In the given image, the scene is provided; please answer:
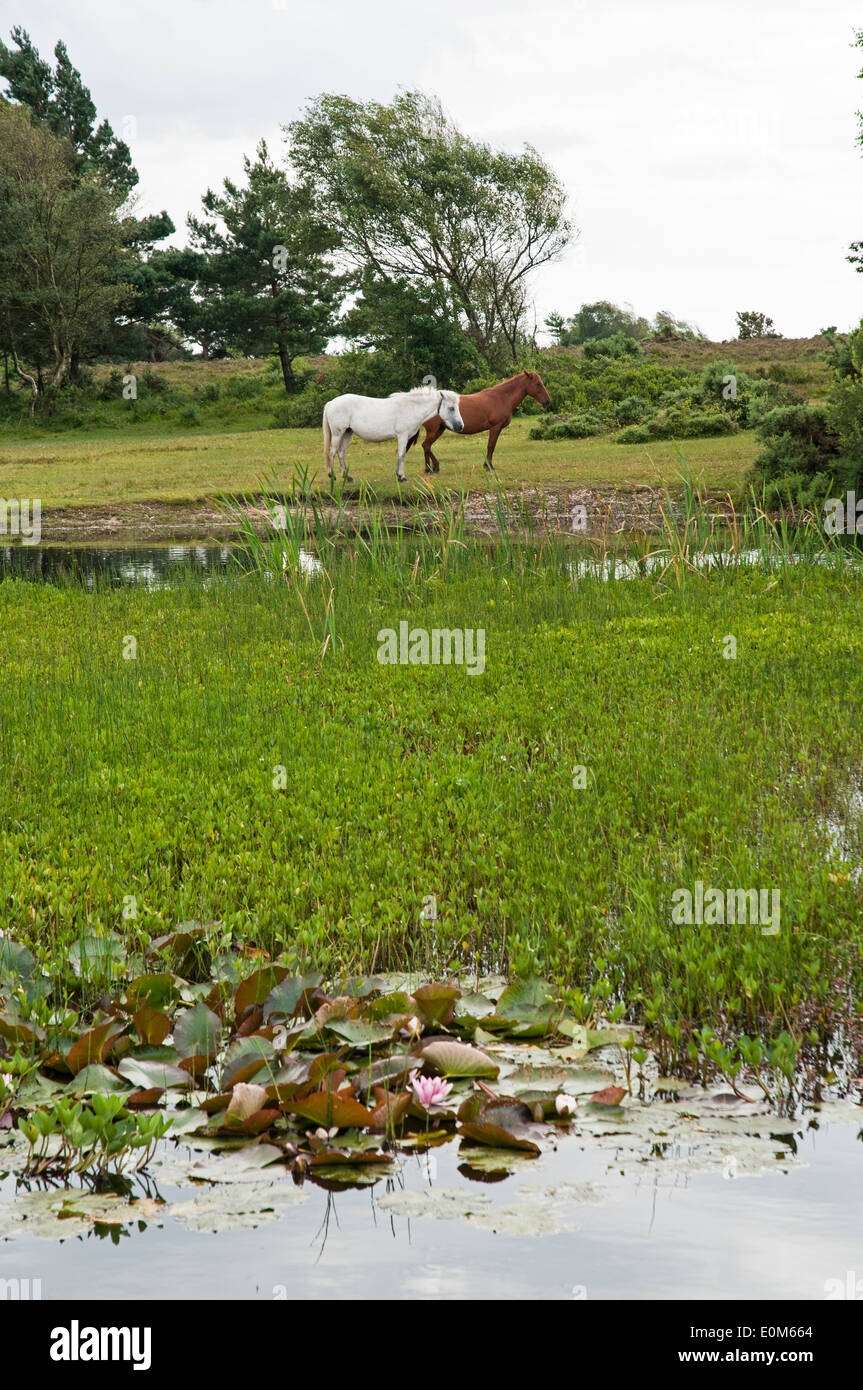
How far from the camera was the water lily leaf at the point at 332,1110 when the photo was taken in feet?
10.2

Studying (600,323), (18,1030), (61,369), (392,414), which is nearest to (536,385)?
(392,414)

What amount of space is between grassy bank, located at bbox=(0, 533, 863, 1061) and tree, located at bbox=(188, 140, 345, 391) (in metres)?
37.3

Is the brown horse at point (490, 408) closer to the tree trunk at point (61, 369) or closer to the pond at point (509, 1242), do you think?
the pond at point (509, 1242)

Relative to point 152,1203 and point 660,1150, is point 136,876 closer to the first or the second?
point 152,1203

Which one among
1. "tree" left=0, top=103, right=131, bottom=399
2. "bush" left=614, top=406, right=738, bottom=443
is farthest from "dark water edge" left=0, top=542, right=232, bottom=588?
"tree" left=0, top=103, right=131, bottom=399

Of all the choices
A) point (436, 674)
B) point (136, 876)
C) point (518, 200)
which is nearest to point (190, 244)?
point (518, 200)

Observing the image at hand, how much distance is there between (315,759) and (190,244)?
48.1m

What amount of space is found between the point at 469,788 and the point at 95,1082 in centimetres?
315

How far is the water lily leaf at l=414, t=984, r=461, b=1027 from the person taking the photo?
378 cm

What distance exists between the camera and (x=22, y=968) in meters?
4.05

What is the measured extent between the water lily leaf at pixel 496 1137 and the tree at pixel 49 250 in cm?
4276

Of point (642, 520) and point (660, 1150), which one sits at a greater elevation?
point (642, 520)

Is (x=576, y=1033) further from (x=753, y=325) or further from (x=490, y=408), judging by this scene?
(x=753, y=325)
